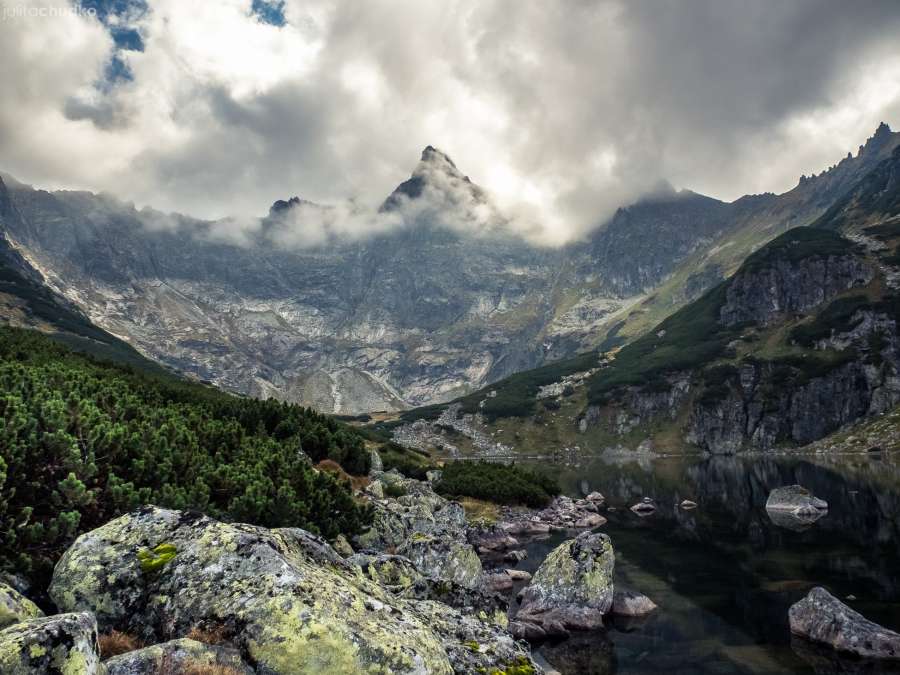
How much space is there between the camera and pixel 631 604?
3081 centimetres

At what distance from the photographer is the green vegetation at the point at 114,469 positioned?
1482 cm

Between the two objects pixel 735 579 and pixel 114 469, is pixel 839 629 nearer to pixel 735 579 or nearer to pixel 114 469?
pixel 735 579

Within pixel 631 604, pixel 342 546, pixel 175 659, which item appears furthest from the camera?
Answer: pixel 631 604

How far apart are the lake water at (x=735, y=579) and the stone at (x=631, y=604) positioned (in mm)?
736

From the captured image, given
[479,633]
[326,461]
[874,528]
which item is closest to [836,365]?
[874,528]

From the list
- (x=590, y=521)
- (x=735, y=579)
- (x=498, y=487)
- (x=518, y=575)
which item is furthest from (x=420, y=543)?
(x=498, y=487)

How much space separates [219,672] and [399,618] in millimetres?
4335

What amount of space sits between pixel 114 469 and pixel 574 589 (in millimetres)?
25050

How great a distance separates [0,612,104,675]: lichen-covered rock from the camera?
772 cm

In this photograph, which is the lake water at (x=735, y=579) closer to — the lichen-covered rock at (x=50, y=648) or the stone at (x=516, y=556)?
the stone at (x=516, y=556)

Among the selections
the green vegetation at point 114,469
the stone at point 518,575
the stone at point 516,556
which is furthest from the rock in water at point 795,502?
the green vegetation at point 114,469

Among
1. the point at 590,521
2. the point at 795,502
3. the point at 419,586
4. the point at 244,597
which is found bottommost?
the point at 419,586

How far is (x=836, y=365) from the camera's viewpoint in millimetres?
198375

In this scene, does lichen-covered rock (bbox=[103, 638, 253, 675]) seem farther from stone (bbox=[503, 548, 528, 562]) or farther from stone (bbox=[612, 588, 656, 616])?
stone (bbox=[503, 548, 528, 562])
